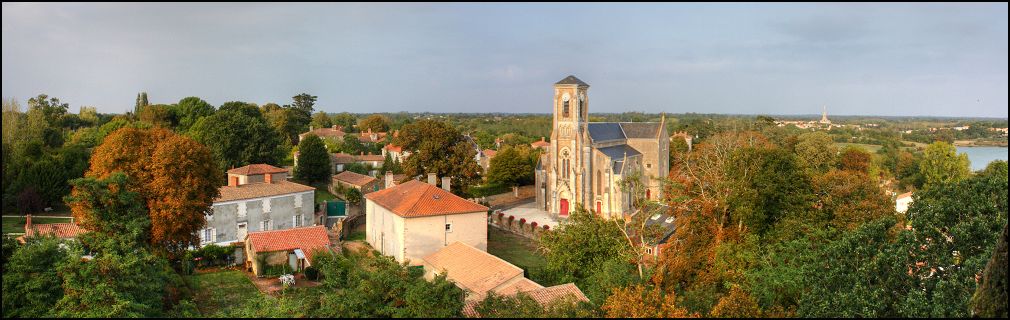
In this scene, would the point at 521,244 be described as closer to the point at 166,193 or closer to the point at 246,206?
the point at 246,206

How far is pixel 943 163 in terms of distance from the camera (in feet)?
153

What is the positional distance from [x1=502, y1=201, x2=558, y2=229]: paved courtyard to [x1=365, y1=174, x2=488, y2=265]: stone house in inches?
460

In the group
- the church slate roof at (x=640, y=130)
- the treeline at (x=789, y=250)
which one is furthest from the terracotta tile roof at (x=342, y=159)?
the treeline at (x=789, y=250)

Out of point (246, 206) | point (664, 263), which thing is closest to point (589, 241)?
point (664, 263)

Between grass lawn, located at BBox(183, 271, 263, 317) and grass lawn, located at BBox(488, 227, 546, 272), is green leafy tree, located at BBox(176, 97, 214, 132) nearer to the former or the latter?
grass lawn, located at BBox(488, 227, 546, 272)

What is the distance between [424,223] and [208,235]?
1019 centimetres

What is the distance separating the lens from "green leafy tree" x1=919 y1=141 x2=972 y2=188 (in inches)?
1800

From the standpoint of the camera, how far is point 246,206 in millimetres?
28500

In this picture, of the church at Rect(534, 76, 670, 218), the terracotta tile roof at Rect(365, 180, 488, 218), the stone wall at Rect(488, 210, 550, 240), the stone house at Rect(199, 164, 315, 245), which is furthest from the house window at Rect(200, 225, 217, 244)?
the church at Rect(534, 76, 670, 218)

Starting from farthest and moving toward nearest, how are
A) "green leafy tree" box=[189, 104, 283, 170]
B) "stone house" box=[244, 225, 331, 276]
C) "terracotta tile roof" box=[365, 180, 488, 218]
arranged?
"green leafy tree" box=[189, 104, 283, 170], "terracotta tile roof" box=[365, 180, 488, 218], "stone house" box=[244, 225, 331, 276]

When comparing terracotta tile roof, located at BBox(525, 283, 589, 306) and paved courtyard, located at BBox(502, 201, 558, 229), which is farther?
paved courtyard, located at BBox(502, 201, 558, 229)

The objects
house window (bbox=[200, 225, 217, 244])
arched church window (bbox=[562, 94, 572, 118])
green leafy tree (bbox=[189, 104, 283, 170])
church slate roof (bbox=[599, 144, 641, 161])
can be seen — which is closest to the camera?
house window (bbox=[200, 225, 217, 244])

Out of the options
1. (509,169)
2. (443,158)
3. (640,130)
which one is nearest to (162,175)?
(443,158)

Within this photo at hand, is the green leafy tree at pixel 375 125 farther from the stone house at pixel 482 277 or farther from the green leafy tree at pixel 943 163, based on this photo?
the stone house at pixel 482 277
